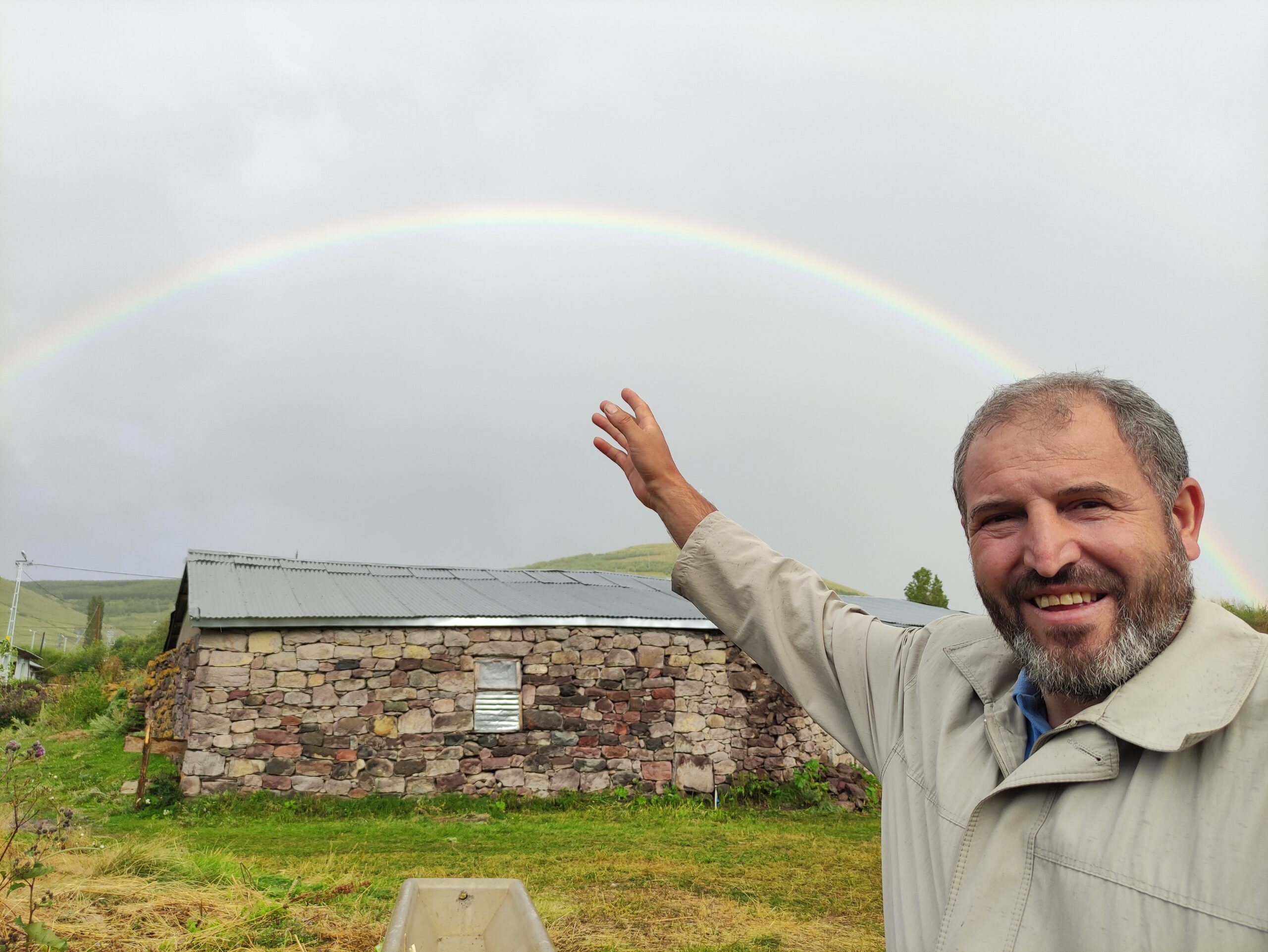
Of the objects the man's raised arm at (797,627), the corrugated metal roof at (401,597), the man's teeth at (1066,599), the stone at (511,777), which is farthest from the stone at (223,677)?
the man's teeth at (1066,599)

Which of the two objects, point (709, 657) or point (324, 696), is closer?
→ point (324, 696)

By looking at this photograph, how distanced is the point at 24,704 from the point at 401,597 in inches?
545

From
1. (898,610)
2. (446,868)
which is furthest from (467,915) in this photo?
(898,610)

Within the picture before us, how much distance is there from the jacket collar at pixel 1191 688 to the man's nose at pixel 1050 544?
219 millimetres

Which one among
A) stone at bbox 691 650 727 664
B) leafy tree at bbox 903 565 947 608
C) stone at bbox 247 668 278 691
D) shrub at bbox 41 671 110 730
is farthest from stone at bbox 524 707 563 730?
leafy tree at bbox 903 565 947 608

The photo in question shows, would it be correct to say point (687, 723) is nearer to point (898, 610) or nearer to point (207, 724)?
point (207, 724)

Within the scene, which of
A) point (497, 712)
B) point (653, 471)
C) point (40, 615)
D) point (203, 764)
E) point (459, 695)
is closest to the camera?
point (653, 471)

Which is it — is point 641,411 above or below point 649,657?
above

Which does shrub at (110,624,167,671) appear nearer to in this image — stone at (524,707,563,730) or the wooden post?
the wooden post

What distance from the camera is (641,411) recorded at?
2.44 m

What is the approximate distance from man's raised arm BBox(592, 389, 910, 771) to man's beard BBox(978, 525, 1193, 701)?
1.12ft

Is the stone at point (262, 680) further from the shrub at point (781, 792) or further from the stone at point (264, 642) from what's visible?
the shrub at point (781, 792)

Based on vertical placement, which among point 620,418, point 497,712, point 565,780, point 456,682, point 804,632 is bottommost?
point 565,780

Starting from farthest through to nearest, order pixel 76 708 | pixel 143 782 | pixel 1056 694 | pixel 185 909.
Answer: pixel 76 708
pixel 143 782
pixel 185 909
pixel 1056 694
